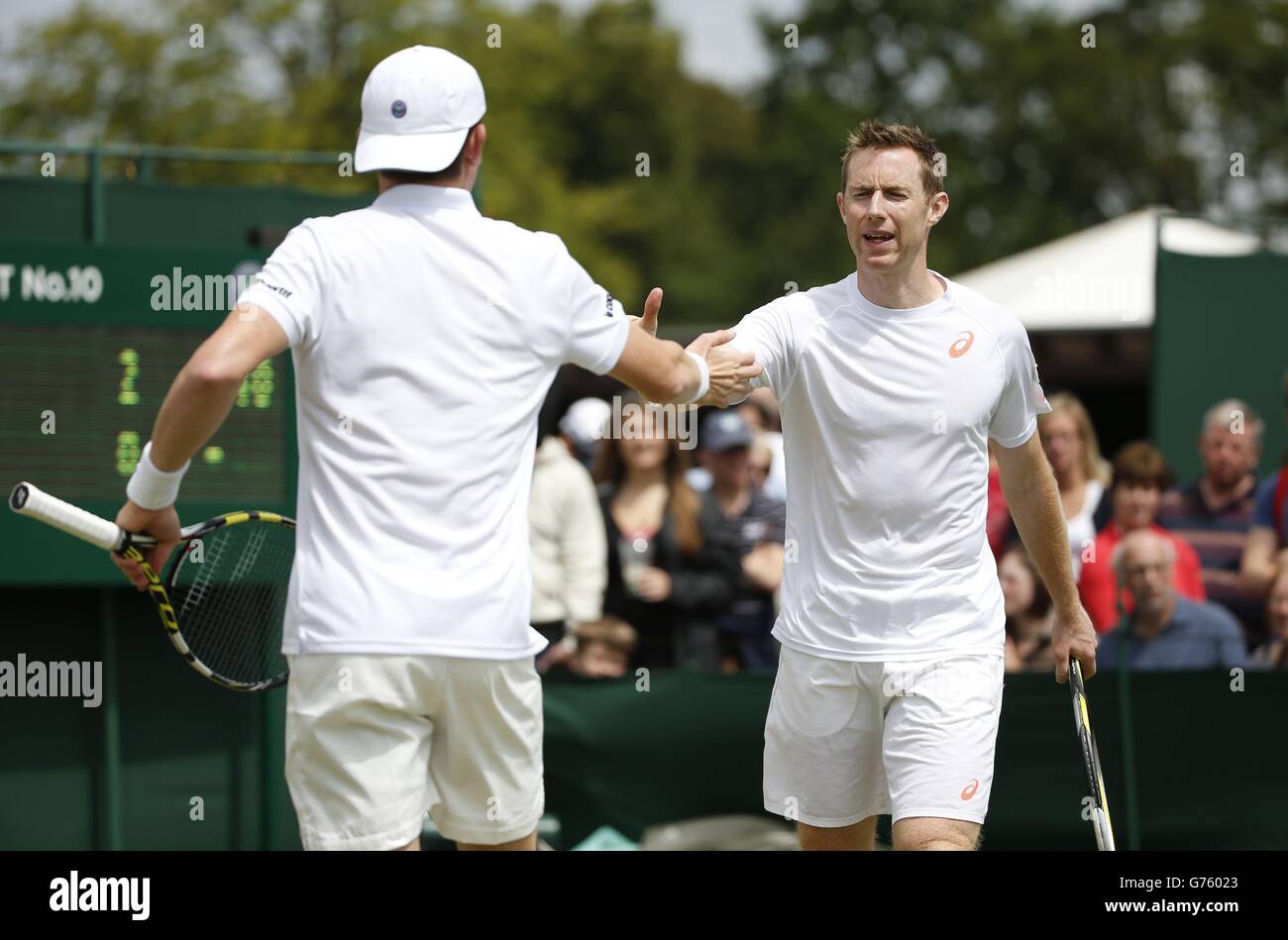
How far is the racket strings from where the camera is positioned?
5129 millimetres

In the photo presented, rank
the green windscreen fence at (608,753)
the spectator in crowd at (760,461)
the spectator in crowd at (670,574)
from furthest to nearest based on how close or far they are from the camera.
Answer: the spectator in crowd at (760,461) < the spectator in crowd at (670,574) < the green windscreen fence at (608,753)

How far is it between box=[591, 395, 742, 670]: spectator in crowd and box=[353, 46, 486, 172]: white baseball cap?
5054 millimetres

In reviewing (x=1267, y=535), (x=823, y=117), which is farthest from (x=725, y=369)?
(x=823, y=117)

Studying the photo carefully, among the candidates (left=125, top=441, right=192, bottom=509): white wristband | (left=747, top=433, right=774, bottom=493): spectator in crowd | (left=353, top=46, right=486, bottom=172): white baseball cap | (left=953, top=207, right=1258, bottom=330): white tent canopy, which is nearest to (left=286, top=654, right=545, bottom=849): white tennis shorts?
(left=125, top=441, right=192, bottom=509): white wristband

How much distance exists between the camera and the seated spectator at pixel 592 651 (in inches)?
347

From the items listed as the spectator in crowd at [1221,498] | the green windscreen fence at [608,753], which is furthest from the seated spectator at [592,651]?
the spectator in crowd at [1221,498]

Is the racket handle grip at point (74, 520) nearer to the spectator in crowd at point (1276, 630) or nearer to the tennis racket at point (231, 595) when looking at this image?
the tennis racket at point (231, 595)

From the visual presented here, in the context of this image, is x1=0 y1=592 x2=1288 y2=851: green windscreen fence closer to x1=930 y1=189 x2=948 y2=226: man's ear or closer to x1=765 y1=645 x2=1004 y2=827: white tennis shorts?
x1=765 y1=645 x2=1004 y2=827: white tennis shorts

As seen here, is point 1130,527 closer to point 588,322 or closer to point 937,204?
point 937,204

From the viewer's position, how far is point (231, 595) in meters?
5.32

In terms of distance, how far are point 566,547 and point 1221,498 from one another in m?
3.21

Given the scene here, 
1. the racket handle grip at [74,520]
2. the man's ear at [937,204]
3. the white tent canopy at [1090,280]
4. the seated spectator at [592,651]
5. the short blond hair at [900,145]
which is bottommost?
the seated spectator at [592,651]

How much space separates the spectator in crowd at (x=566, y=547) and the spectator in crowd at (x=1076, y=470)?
7.51 feet
